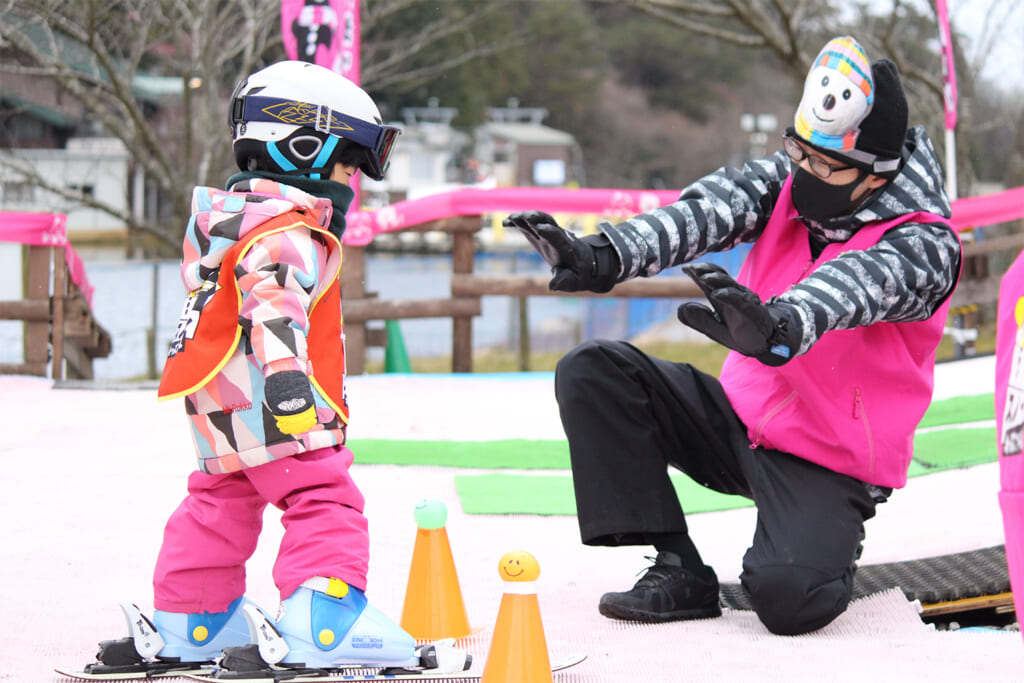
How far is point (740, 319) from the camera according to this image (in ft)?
6.59

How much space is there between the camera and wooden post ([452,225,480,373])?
23.1 ft

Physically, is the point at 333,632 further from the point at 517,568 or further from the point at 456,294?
the point at 456,294

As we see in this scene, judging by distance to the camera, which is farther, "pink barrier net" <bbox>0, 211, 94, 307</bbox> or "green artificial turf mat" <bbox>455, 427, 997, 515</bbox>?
"pink barrier net" <bbox>0, 211, 94, 307</bbox>

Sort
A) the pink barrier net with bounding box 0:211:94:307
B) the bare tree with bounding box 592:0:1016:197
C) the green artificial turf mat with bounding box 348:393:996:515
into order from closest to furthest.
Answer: the green artificial turf mat with bounding box 348:393:996:515 < the pink barrier net with bounding box 0:211:94:307 < the bare tree with bounding box 592:0:1016:197

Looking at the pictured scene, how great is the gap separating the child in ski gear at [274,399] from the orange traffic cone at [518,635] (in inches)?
8.6

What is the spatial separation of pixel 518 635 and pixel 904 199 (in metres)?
1.37

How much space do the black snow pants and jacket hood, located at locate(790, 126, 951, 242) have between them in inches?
19.1

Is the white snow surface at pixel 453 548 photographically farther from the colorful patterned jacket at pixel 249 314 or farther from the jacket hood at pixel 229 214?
the jacket hood at pixel 229 214

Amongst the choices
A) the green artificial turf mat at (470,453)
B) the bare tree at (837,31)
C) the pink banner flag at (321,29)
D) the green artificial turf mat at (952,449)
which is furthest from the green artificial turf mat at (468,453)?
the bare tree at (837,31)

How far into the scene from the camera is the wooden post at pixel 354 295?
693cm

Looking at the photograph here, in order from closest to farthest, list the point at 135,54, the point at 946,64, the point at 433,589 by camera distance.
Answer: the point at 433,589
the point at 946,64
the point at 135,54

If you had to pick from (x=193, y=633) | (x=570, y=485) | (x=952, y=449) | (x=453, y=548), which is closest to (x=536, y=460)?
(x=570, y=485)

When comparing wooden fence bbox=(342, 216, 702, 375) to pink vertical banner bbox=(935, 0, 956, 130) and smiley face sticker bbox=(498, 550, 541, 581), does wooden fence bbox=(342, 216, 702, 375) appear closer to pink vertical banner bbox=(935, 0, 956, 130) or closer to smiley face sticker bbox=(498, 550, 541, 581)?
pink vertical banner bbox=(935, 0, 956, 130)

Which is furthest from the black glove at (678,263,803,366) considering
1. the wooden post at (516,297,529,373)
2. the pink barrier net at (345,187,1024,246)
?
the wooden post at (516,297,529,373)
